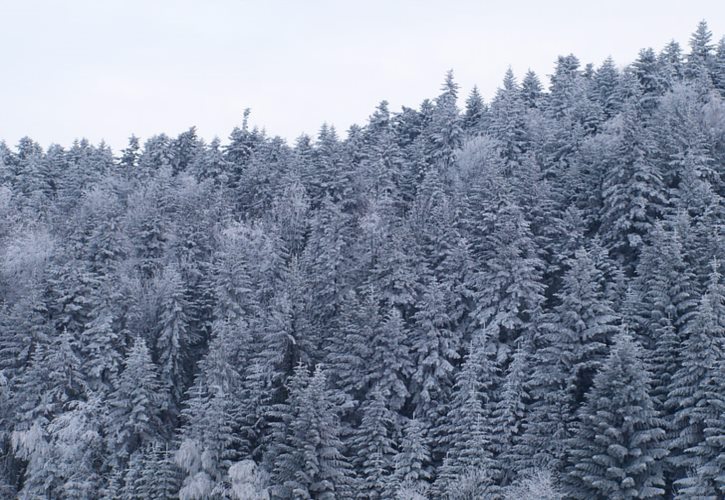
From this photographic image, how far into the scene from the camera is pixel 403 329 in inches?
1793

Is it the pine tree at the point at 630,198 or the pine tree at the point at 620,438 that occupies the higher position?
the pine tree at the point at 630,198

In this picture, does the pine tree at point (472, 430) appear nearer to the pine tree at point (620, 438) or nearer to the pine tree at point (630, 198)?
the pine tree at point (620, 438)

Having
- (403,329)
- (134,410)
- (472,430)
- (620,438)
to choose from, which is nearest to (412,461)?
(472,430)

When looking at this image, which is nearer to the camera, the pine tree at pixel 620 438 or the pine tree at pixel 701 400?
the pine tree at pixel 701 400

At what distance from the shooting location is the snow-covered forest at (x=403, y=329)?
37.4 metres

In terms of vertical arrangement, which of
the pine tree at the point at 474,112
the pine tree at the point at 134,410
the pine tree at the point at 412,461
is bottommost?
the pine tree at the point at 412,461

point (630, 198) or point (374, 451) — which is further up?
point (630, 198)

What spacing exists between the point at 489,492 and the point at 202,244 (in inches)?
1294

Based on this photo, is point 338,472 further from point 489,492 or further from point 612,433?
point 612,433

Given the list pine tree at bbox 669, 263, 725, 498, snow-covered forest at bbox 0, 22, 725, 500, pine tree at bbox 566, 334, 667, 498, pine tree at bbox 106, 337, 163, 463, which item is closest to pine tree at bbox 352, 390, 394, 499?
snow-covered forest at bbox 0, 22, 725, 500

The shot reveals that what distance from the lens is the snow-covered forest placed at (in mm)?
37375

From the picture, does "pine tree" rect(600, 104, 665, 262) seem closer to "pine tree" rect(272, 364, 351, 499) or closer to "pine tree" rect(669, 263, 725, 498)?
"pine tree" rect(669, 263, 725, 498)

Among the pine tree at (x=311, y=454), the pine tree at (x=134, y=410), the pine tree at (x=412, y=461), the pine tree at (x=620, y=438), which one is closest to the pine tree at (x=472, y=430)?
the pine tree at (x=412, y=461)

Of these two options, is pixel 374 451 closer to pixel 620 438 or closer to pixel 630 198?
pixel 620 438
